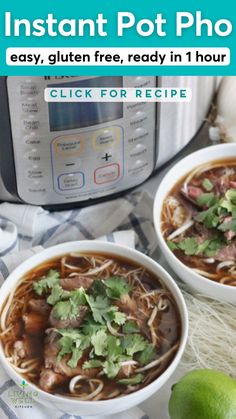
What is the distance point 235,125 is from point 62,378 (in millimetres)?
536

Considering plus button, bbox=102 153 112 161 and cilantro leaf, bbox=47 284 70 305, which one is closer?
cilantro leaf, bbox=47 284 70 305

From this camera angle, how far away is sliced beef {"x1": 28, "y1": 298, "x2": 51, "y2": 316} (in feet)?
3.61

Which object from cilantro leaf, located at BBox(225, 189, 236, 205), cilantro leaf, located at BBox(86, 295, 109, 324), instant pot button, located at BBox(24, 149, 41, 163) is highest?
instant pot button, located at BBox(24, 149, 41, 163)

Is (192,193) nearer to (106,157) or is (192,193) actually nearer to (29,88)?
(106,157)

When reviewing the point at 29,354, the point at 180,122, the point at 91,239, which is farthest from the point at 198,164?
the point at 29,354

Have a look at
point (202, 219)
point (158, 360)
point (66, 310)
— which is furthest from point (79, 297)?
point (202, 219)

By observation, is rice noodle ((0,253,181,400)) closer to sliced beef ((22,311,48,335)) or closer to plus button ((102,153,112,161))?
sliced beef ((22,311,48,335))

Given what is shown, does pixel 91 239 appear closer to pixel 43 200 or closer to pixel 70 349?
pixel 43 200

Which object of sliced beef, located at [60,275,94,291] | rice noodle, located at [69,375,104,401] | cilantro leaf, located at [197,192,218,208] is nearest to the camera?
rice noodle, located at [69,375,104,401]

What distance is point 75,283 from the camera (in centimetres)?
112

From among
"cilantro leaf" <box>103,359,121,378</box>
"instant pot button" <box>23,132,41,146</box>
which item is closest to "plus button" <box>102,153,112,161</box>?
"instant pot button" <box>23,132,41,146</box>

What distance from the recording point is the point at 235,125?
135cm

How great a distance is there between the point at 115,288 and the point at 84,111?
0.24m

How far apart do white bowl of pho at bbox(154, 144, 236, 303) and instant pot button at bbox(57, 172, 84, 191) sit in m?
0.12
